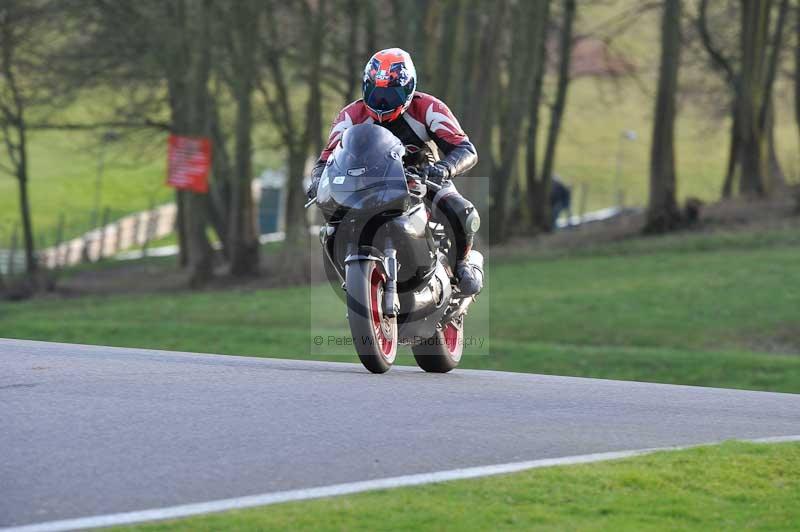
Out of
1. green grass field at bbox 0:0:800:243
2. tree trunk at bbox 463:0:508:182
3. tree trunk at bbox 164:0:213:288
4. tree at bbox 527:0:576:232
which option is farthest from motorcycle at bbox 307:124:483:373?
green grass field at bbox 0:0:800:243

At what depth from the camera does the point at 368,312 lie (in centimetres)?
946

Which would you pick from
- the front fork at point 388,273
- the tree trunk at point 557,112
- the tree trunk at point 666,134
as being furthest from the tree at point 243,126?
the front fork at point 388,273

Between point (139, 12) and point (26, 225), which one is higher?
point (139, 12)

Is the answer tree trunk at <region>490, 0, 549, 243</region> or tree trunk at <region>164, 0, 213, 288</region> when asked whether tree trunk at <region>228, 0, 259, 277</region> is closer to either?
tree trunk at <region>164, 0, 213, 288</region>

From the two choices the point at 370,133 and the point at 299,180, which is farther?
the point at 299,180

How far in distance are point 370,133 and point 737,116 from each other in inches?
1171

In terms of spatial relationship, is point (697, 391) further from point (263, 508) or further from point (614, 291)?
point (614, 291)

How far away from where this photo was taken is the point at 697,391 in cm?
1080

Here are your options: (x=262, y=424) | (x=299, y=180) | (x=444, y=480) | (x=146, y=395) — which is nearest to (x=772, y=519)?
(x=444, y=480)

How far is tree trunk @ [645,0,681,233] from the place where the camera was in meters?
32.6

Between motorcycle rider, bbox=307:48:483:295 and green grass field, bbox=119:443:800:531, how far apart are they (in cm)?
376

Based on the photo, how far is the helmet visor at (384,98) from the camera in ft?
32.7

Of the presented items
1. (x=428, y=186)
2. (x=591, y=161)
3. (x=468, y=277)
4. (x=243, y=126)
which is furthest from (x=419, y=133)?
(x=591, y=161)

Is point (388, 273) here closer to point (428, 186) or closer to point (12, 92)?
point (428, 186)
